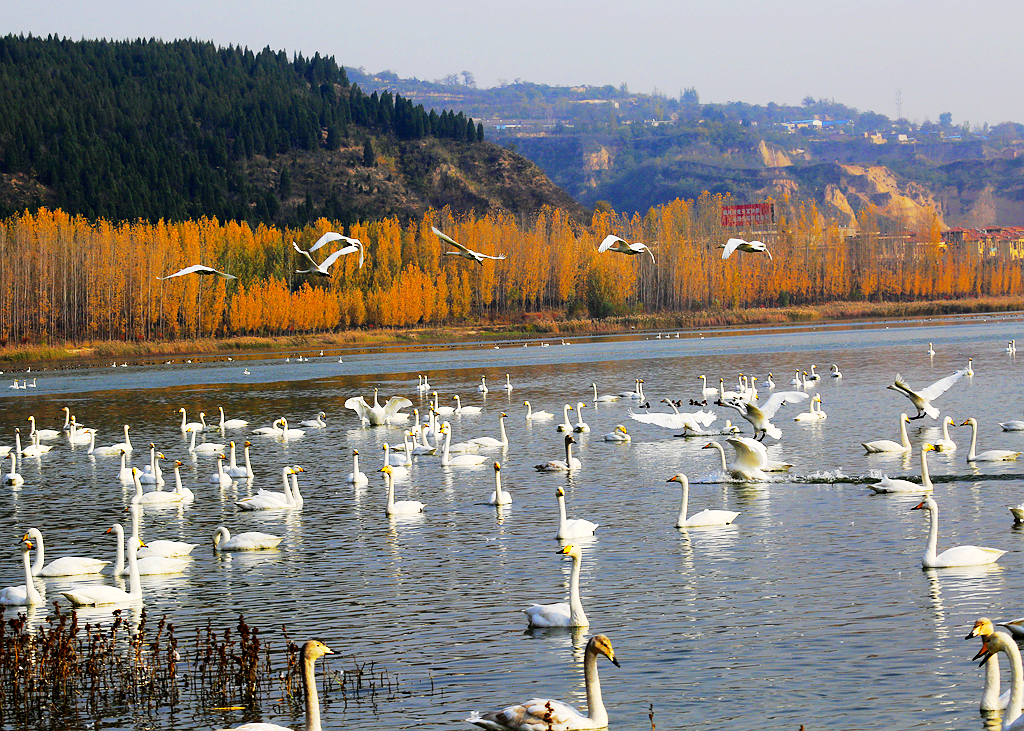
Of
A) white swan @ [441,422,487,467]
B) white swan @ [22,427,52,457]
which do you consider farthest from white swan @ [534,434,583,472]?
white swan @ [22,427,52,457]

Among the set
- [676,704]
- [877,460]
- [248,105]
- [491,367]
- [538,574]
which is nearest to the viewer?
[676,704]

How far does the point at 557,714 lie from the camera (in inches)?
357

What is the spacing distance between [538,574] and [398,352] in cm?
6977

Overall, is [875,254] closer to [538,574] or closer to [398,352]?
[398,352]

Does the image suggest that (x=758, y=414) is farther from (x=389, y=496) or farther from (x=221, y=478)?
(x=221, y=478)

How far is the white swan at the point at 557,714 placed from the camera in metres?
9.00

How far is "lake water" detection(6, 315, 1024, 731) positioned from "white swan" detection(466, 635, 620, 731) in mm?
797

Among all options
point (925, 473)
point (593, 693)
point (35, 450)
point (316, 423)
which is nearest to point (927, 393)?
point (925, 473)

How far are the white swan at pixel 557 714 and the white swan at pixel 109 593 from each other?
7082 millimetres

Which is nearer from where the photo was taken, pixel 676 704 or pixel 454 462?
pixel 676 704

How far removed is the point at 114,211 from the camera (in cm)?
12950

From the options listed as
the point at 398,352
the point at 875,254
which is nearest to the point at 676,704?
the point at 398,352

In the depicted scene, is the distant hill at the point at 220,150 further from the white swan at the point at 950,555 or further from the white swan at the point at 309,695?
the white swan at the point at 309,695

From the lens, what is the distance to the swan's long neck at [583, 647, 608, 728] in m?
9.14
